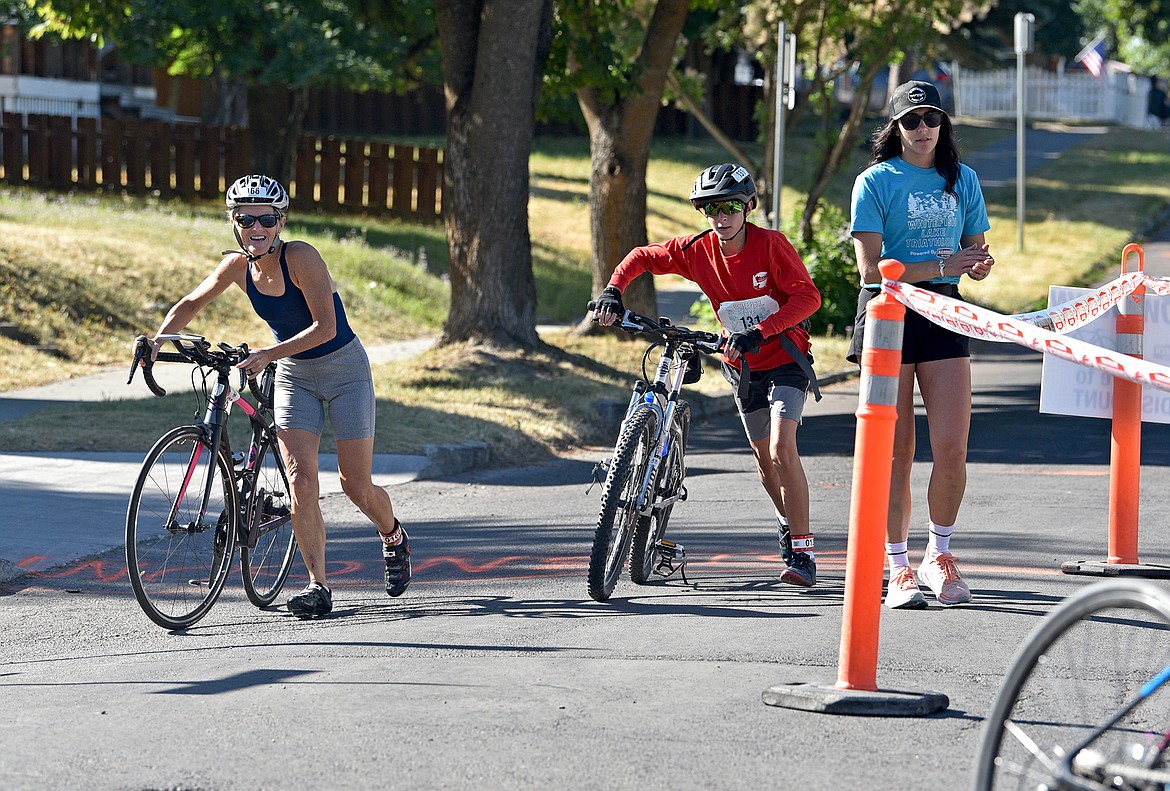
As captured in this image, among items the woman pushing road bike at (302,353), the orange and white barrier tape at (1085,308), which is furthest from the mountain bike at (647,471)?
the orange and white barrier tape at (1085,308)

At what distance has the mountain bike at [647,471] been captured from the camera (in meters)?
6.94

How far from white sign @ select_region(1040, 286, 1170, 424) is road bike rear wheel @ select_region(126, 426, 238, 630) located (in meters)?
3.76

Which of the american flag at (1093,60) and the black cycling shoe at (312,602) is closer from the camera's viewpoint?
the black cycling shoe at (312,602)

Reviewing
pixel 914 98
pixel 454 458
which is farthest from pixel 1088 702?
pixel 454 458

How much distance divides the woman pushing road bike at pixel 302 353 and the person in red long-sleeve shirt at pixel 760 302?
1.13 metres

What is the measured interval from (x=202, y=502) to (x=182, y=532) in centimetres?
20

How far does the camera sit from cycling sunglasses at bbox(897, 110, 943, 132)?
6.46 meters

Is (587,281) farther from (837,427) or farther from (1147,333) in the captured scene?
(1147,333)

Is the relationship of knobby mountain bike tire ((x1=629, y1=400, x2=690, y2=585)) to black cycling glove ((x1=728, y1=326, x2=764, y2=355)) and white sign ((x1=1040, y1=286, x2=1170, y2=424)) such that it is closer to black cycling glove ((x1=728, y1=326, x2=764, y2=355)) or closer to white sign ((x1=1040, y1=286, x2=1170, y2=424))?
black cycling glove ((x1=728, y1=326, x2=764, y2=355))

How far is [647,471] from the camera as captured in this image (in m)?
7.13

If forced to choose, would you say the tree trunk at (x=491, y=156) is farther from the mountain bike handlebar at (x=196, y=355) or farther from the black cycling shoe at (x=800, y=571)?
the mountain bike handlebar at (x=196, y=355)

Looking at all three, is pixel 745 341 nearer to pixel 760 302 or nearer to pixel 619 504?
pixel 760 302

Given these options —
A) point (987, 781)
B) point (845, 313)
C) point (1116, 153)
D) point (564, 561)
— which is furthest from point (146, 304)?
point (1116, 153)

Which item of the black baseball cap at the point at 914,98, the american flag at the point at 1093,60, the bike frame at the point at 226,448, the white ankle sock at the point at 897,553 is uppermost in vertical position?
the american flag at the point at 1093,60
